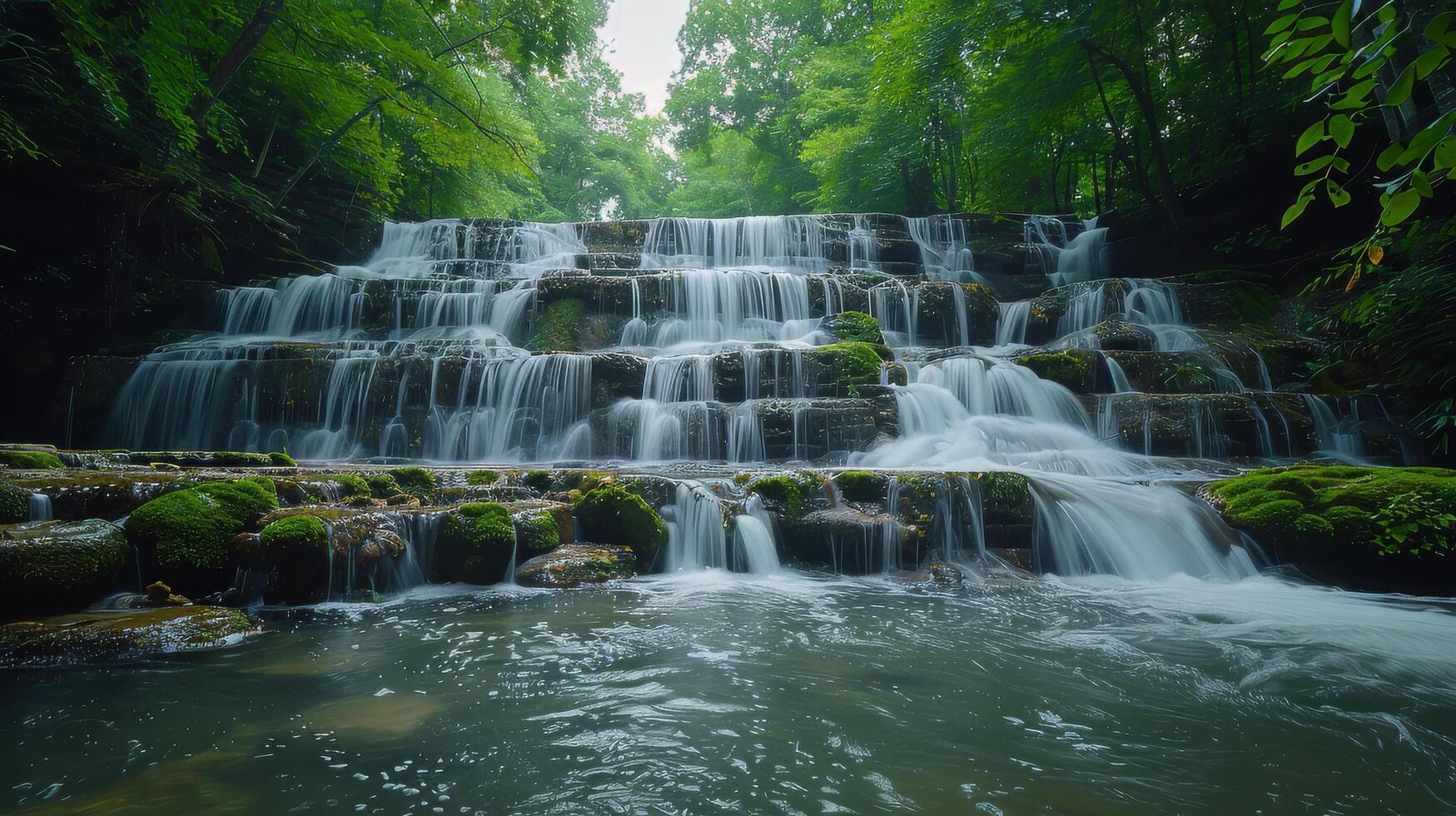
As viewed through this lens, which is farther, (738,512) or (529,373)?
(529,373)

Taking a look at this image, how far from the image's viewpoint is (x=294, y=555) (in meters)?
4.41

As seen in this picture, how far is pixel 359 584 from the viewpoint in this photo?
15.2 feet

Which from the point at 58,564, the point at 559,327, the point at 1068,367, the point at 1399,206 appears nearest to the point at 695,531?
the point at 58,564

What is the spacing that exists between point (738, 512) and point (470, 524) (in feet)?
7.87

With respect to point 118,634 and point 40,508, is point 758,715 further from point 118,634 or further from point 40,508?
point 40,508

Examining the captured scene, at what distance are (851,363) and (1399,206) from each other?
848cm

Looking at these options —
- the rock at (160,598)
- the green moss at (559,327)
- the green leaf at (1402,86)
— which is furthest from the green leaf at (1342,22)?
the green moss at (559,327)

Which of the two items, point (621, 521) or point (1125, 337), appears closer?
point (621, 521)

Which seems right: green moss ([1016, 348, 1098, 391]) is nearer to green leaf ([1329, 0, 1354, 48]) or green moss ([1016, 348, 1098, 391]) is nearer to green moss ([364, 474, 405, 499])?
green moss ([364, 474, 405, 499])

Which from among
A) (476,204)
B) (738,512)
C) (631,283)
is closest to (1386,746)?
(738,512)

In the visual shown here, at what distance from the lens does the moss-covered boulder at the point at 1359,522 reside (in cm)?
490

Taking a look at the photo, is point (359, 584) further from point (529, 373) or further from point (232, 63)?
point (232, 63)

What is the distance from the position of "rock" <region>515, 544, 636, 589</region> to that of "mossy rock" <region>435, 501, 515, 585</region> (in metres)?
0.21

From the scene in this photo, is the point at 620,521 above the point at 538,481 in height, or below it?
below
